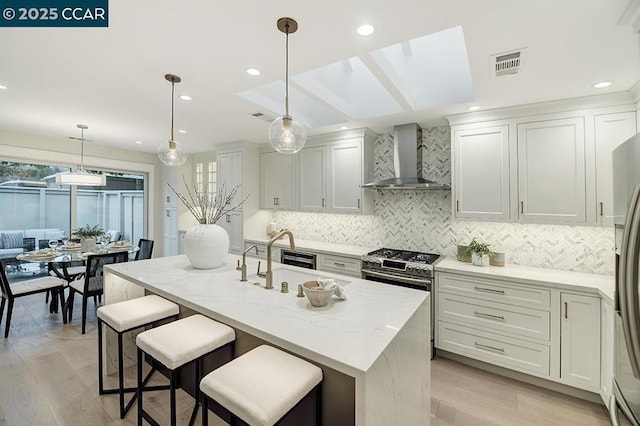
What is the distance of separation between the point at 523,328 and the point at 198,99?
376 centimetres

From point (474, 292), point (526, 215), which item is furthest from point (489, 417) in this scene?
point (526, 215)

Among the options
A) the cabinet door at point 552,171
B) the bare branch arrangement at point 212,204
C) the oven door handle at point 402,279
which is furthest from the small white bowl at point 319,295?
the cabinet door at point 552,171

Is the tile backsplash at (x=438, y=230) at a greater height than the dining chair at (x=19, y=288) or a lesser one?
greater

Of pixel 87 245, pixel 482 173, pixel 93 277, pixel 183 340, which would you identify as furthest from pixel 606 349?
pixel 87 245

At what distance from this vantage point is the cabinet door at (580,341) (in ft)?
7.45

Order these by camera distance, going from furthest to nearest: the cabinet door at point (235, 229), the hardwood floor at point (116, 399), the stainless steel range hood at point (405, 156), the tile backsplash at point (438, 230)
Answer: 1. the cabinet door at point (235, 229)
2. the stainless steel range hood at point (405, 156)
3. the tile backsplash at point (438, 230)
4. the hardwood floor at point (116, 399)

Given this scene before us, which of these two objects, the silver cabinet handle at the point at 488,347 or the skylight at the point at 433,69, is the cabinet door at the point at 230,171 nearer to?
the skylight at the point at 433,69

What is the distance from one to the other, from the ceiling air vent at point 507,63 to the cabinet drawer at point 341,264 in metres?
2.34

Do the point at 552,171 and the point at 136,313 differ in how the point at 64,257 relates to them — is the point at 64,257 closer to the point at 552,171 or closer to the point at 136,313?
the point at 136,313

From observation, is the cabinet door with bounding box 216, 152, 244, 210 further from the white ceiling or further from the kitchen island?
the kitchen island

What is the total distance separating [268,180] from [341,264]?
204 cm

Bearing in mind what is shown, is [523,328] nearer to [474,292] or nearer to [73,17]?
[474,292]

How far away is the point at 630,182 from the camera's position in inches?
53.2

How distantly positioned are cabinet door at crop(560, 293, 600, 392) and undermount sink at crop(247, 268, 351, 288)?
1910 millimetres
